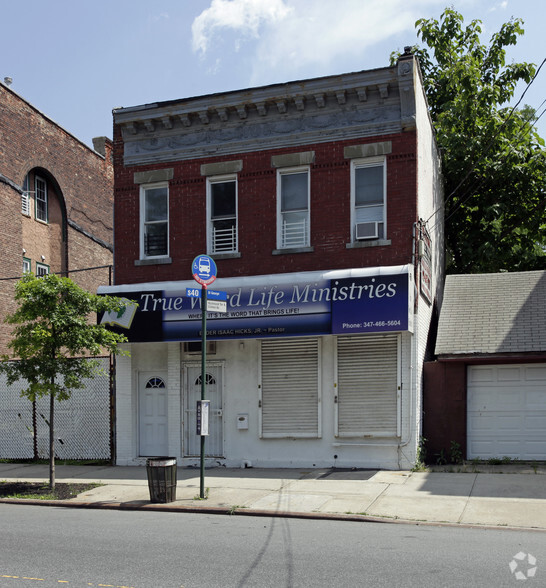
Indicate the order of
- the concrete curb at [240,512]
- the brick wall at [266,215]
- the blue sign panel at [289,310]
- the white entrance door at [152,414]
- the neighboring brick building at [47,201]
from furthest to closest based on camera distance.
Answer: the neighboring brick building at [47,201] < the white entrance door at [152,414] < the brick wall at [266,215] < the blue sign panel at [289,310] < the concrete curb at [240,512]

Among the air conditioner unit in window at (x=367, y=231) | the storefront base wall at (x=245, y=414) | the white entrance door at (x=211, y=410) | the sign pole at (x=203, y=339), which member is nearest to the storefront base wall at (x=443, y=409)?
the storefront base wall at (x=245, y=414)

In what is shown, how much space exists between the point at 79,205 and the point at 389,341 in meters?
18.9

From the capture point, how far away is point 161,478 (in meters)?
11.5

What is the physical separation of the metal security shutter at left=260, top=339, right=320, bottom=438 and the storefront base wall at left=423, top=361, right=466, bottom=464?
101 inches

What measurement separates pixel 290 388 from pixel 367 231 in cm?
386

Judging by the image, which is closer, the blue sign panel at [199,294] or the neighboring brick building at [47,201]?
the blue sign panel at [199,294]

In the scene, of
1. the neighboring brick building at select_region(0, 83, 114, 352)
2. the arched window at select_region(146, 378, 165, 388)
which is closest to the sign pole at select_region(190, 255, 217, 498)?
the arched window at select_region(146, 378, 165, 388)

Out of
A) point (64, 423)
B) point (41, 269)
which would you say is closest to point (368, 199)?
point (64, 423)

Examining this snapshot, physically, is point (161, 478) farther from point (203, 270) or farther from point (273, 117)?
point (273, 117)

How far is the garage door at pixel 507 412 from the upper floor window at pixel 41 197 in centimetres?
1910

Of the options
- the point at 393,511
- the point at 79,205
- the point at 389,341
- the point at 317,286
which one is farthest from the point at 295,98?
the point at 79,205

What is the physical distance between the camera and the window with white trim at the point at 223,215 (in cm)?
1650

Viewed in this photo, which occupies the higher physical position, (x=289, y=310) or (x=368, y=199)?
(x=368, y=199)

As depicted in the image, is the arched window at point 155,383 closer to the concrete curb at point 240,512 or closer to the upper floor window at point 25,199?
the concrete curb at point 240,512
